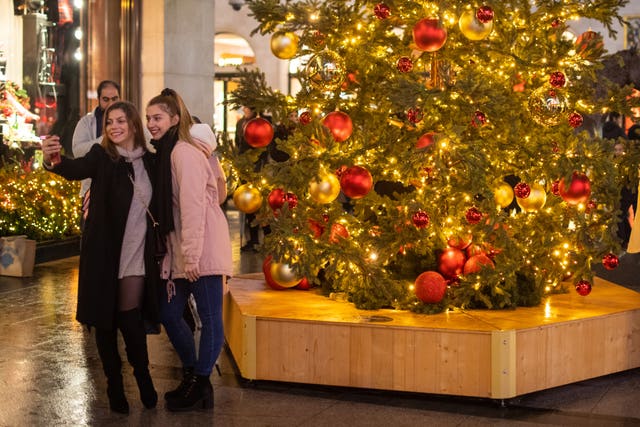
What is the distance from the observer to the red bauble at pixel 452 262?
7.83 m

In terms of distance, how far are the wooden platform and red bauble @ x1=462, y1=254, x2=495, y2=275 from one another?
0.32 meters

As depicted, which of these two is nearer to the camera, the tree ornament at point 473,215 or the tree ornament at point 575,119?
the tree ornament at point 473,215

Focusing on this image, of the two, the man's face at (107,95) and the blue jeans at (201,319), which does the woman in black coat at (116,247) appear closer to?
the blue jeans at (201,319)

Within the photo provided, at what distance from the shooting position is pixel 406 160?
7133mm

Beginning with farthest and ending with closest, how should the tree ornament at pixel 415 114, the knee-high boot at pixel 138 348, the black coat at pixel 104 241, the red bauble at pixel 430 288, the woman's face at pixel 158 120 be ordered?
the red bauble at pixel 430 288
the tree ornament at pixel 415 114
the woman's face at pixel 158 120
the knee-high boot at pixel 138 348
the black coat at pixel 104 241

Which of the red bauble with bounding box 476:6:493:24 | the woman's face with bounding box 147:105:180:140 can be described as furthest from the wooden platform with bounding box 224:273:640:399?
the red bauble with bounding box 476:6:493:24

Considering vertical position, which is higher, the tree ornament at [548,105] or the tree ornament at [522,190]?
the tree ornament at [548,105]

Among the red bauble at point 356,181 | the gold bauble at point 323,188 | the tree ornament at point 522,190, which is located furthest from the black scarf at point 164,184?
the tree ornament at point 522,190

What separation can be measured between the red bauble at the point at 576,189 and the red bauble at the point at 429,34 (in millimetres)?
1227

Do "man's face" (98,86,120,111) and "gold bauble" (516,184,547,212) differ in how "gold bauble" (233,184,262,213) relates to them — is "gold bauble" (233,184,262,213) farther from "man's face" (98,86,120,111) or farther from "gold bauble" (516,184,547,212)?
"gold bauble" (516,184,547,212)

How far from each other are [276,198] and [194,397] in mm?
1748

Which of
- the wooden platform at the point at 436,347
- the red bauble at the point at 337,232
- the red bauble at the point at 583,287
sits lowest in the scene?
the wooden platform at the point at 436,347

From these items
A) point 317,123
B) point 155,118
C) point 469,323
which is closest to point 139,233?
point 155,118

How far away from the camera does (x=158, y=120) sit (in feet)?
21.4
